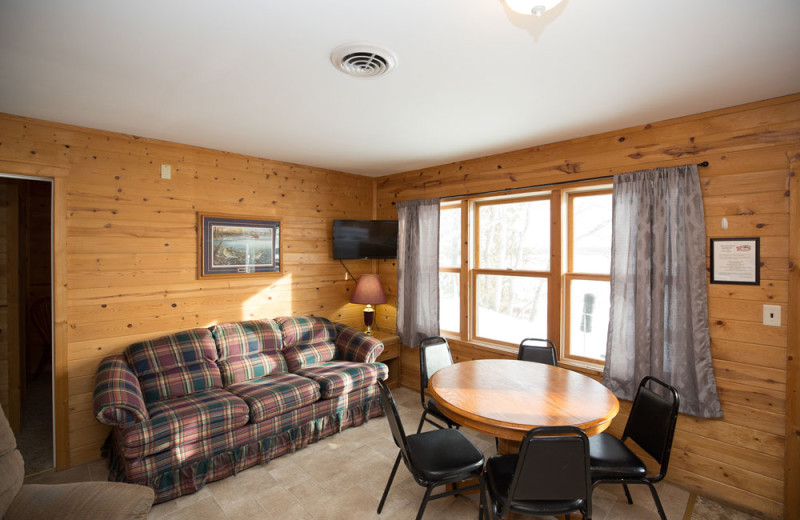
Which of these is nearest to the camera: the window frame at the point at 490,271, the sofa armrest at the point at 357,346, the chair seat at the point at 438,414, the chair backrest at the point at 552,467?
the chair backrest at the point at 552,467

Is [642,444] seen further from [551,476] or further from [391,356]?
[391,356]

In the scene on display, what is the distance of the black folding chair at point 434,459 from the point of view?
2.06m

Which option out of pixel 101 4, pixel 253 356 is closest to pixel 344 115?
pixel 101 4

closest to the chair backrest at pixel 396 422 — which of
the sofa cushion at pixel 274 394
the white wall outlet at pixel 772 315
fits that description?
the sofa cushion at pixel 274 394

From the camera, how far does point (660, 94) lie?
2.33 m

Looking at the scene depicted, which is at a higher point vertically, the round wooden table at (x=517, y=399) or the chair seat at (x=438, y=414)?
the round wooden table at (x=517, y=399)

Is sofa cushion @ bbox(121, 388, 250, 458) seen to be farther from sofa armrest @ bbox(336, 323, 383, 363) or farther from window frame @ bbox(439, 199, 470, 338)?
window frame @ bbox(439, 199, 470, 338)

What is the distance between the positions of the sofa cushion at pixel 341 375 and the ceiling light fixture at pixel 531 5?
9.65 ft

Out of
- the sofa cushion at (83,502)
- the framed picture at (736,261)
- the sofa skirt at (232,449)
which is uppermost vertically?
the framed picture at (736,261)

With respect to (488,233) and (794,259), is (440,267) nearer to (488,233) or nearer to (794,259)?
(488,233)

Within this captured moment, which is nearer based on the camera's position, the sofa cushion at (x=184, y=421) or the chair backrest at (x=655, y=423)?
the chair backrest at (x=655, y=423)

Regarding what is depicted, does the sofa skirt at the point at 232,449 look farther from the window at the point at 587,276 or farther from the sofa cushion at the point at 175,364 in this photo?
the window at the point at 587,276

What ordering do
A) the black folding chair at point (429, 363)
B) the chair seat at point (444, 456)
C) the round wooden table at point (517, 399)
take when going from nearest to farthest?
the round wooden table at point (517, 399), the chair seat at point (444, 456), the black folding chair at point (429, 363)

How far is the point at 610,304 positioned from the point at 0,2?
3726 millimetres
